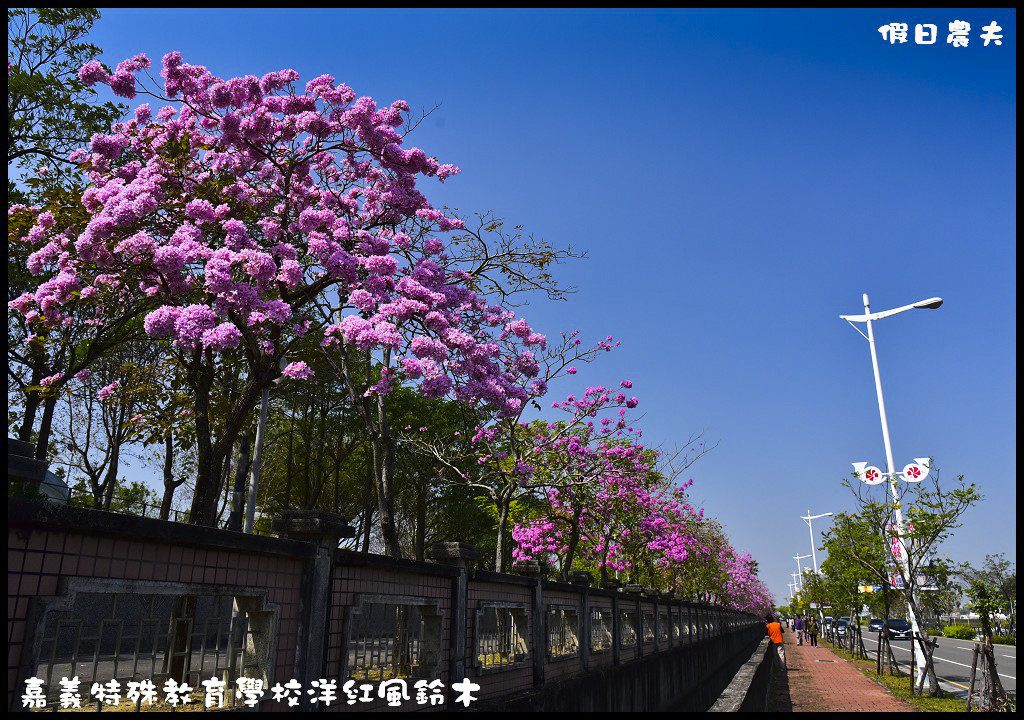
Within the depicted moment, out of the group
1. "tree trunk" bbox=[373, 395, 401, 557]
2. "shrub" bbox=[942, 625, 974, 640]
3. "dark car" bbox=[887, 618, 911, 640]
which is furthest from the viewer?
"shrub" bbox=[942, 625, 974, 640]

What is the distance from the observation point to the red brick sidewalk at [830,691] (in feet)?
51.5

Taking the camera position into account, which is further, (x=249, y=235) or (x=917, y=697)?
(x=917, y=697)

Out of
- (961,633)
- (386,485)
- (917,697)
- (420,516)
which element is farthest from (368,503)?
(961,633)

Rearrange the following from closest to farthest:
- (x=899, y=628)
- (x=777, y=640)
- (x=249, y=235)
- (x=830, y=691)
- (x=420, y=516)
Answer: (x=249, y=235)
(x=830, y=691)
(x=777, y=640)
(x=420, y=516)
(x=899, y=628)

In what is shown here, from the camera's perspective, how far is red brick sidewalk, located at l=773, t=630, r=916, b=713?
51.5 feet

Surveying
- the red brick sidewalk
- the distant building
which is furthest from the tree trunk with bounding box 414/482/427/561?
the red brick sidewalk

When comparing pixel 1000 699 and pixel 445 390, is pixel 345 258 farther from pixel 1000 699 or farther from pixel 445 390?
pixel 1000 699

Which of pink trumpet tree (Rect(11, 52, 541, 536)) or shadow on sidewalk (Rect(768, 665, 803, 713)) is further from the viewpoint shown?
shadow on sidewalk (Rect(768, 665, 803, 713))

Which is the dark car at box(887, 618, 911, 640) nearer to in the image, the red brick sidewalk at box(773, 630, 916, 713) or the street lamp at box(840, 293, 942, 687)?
the red brick sidewalk at box(773, 630, 916, 713)

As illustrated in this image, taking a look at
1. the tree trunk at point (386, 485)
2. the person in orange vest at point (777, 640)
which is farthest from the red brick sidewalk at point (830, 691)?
Result: the tree trunk at point (386, 485)

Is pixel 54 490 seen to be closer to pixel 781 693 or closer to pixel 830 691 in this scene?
pixel 781 693

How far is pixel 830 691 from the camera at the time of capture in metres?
19.0

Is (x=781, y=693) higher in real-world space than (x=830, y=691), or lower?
lower

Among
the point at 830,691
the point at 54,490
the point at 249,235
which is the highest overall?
the point at 249,235
